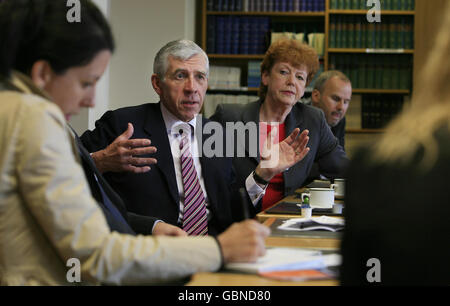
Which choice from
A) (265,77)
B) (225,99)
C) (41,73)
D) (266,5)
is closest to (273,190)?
(265,77)

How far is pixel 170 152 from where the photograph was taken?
7.55ft

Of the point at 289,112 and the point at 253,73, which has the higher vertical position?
the point at 253,73

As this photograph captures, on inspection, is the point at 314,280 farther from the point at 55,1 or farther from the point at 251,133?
the point at 251,133

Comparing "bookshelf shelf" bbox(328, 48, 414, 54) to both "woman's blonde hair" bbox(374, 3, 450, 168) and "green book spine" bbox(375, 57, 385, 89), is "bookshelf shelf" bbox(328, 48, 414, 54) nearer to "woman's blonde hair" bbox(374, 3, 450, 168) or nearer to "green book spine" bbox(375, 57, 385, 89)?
"green book spine" bbox(375, 57, 385, 89)

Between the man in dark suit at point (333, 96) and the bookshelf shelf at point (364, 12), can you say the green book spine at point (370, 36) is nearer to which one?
the bookshelf shelf at point (364, 12)

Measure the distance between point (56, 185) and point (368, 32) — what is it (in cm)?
498

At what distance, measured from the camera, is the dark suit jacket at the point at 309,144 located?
289 cm

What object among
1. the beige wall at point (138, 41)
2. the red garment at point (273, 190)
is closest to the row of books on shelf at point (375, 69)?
the beige wall at point (138, 41)

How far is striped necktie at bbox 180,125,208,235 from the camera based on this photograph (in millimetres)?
2225

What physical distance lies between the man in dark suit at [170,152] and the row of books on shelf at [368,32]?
3316 millimetres

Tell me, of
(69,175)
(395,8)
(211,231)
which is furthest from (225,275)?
(395,8)

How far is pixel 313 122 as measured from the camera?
315 cm

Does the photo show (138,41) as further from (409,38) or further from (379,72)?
(409,38)

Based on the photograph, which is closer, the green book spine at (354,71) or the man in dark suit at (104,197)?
the man in dark suit at (104,197)
